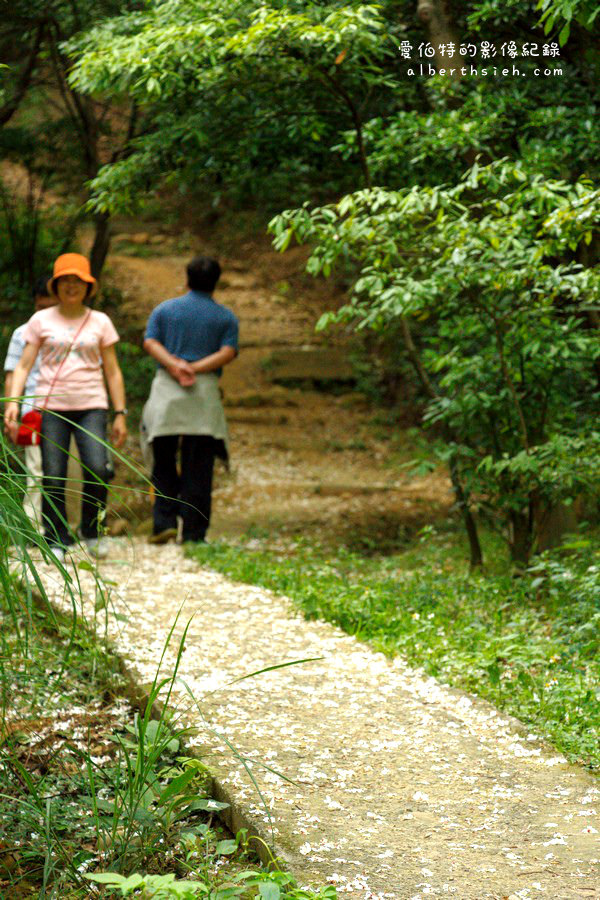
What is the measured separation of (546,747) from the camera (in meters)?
2.87

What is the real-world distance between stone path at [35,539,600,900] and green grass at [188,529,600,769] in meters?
0.12

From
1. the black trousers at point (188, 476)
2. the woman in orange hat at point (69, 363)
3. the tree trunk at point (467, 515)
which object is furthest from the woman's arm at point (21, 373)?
the tree trunk at point (467, 515)

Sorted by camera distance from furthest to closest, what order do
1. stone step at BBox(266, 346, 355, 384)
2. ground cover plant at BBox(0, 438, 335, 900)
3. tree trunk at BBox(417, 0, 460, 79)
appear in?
stone step at BBox(266, 346, 355, 384) → tree trunk at BBox(417, 0, 460, 79) → ground cover plant at BBox(0, 438, 335, 900)

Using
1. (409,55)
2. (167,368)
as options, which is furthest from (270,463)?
Answer: (409,55)

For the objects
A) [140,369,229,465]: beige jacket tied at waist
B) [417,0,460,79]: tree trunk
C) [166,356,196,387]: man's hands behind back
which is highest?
[417,0,460,79]: tree trunk

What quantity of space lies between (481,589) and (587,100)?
2.75 metres

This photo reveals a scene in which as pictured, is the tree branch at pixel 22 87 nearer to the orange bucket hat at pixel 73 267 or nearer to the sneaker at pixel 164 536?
the orange bucket hat at pixel 73 267

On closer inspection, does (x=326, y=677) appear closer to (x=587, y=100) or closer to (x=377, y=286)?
(x=377, y=286)

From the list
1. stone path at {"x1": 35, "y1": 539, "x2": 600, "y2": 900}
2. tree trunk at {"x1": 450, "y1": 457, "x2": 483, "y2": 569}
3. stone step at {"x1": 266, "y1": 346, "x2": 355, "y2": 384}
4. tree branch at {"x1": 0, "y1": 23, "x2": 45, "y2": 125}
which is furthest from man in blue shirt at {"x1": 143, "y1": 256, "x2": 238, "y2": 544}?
stone step at {"x1": 266, "y1": 346, "x2": 355, "y2": 384}

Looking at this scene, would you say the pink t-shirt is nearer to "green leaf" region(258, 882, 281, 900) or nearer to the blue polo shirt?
the blue polo shirt

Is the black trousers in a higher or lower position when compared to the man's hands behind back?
lower

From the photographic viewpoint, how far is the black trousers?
5.98 meters

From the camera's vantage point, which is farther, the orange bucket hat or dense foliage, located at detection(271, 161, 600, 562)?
the orange bucket hat

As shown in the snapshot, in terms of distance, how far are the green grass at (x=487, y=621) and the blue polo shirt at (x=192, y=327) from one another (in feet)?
3.97
